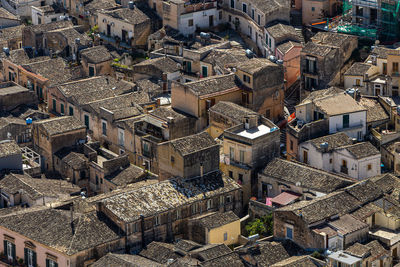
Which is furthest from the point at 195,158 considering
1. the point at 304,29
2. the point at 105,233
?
the point at 304,29

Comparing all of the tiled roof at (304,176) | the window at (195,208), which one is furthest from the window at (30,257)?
the tiled roof at (304,176)

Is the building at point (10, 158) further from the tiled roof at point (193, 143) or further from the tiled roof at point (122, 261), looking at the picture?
the tiled roof at point (122, 261)

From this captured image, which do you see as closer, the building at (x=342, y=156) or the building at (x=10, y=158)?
the building at (x=342, y=156)

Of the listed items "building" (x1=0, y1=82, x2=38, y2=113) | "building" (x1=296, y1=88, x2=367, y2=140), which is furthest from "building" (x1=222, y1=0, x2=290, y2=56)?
"building" (x1=0, y1=82, x2=38, y2=113)

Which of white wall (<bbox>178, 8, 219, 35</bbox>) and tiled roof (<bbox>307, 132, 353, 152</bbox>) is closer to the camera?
tiled roof (<bbox>307, 132, 353, 152</bbox>)

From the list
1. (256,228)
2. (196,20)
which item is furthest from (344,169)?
(196,20)

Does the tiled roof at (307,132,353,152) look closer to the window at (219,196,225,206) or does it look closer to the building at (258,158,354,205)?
the building at (258,158,354,205)
